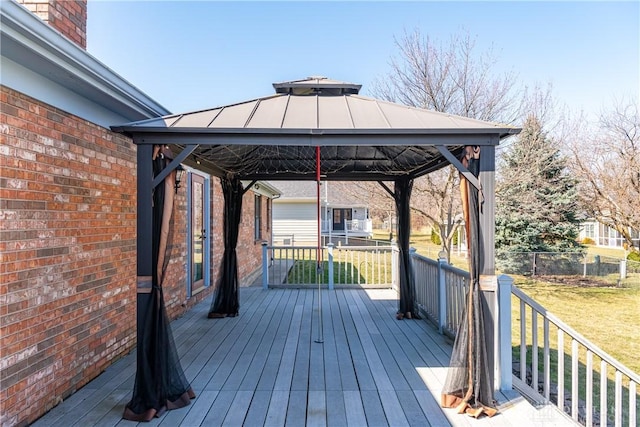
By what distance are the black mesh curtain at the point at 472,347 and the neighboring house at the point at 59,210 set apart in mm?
2645

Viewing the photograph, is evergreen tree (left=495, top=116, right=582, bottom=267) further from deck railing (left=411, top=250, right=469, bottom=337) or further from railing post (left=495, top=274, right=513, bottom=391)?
railing post (left=495, top=274, right=513, bottom=391)

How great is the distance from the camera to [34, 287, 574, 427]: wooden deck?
3.02 m

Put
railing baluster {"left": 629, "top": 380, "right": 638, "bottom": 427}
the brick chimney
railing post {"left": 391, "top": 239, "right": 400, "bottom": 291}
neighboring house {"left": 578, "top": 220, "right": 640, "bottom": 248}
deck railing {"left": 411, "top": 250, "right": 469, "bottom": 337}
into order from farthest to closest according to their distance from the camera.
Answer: neighboring house {"left": 578, "top": 220, "right": 640, "bottom": 248}, railing post {"left": 391, "top": 239, "right": 400, "bottom": 291}, deck railing {"left": 411, "top": 250, "right": 469, "bottom": 337}, the brick chimney, railing baluster {"left": 629, "top": 380, "right": 638, "bottom": 427}

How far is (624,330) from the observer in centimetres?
794

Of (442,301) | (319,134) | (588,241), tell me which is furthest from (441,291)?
(588,241)

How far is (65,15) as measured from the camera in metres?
3.74

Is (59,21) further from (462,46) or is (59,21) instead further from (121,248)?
(462,46)

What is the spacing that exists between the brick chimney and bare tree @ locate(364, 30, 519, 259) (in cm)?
693

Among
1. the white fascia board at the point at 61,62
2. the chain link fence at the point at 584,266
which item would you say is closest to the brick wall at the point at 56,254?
the white fascia board at the point at 61,62

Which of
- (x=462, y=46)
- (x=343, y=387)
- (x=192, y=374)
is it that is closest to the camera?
(x=343, y=387)

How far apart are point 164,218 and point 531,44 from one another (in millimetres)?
10262

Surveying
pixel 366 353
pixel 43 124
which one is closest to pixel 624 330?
pixel 366 353

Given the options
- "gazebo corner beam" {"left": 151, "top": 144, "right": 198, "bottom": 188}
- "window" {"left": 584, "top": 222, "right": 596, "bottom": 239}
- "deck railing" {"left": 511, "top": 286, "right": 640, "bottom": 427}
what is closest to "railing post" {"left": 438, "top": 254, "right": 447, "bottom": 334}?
"deck railing" {"left": 511, "top": 286, "right": 640, "bottom": 427}

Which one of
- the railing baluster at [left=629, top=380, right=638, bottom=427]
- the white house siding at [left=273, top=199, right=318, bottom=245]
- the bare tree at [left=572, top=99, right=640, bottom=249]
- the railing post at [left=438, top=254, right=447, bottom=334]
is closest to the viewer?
the railing baluster at [left=629, top=380, right=638, bottom=427]
